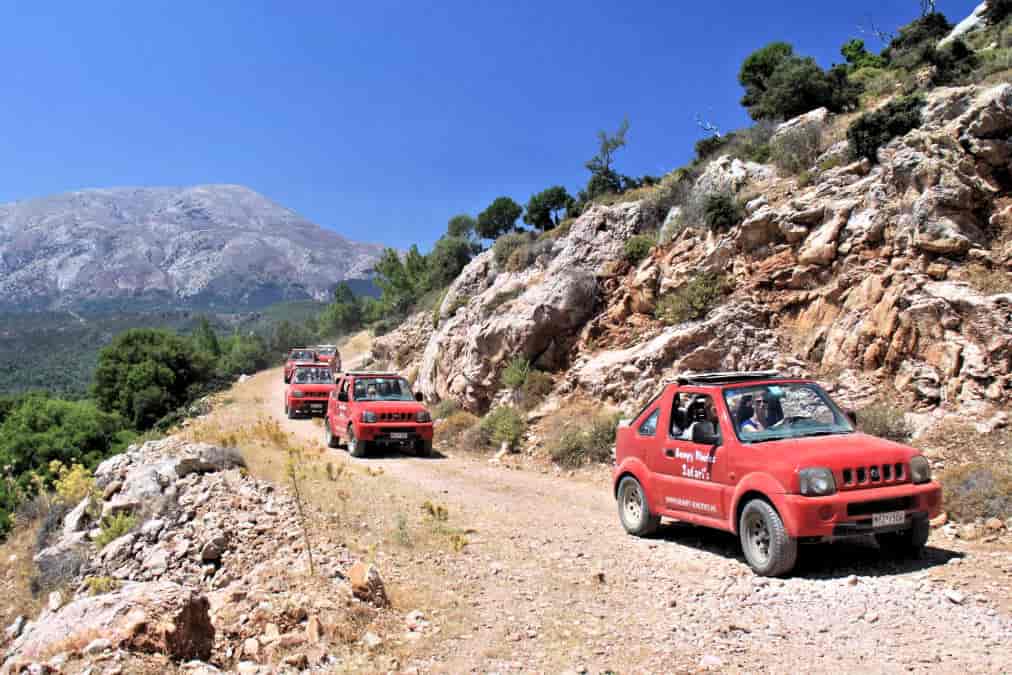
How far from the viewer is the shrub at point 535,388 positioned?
1842cm

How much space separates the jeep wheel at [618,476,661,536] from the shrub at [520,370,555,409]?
9.66 metres

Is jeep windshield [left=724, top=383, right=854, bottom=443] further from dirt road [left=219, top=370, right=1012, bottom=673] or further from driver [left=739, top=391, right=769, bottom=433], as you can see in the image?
dirt road [left=219, top=370, right=1012, bottom=673]

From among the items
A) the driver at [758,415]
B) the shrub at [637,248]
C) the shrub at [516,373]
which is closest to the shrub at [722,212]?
the shrub at [637,248]

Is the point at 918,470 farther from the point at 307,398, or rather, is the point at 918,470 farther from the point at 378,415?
the point at 307,398

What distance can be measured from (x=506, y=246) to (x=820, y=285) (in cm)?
1520

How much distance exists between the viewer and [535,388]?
1856cm

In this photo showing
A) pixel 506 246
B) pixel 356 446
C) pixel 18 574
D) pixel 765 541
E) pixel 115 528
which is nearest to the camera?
pixel 765 541

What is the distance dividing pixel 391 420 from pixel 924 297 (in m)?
10.6

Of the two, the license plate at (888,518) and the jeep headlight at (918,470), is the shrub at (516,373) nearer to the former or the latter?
the jeep headlight at (918,470)

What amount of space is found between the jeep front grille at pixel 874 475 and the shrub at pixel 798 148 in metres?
12.7

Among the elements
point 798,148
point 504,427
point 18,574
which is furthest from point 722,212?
point 18,574

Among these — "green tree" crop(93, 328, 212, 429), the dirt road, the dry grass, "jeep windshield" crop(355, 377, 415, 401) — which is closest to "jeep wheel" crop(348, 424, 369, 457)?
"jeep windshield" crop(355, 377, 415, 401)

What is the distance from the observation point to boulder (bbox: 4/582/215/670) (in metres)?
4.81

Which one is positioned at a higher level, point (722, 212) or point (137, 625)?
point (722, 212)
